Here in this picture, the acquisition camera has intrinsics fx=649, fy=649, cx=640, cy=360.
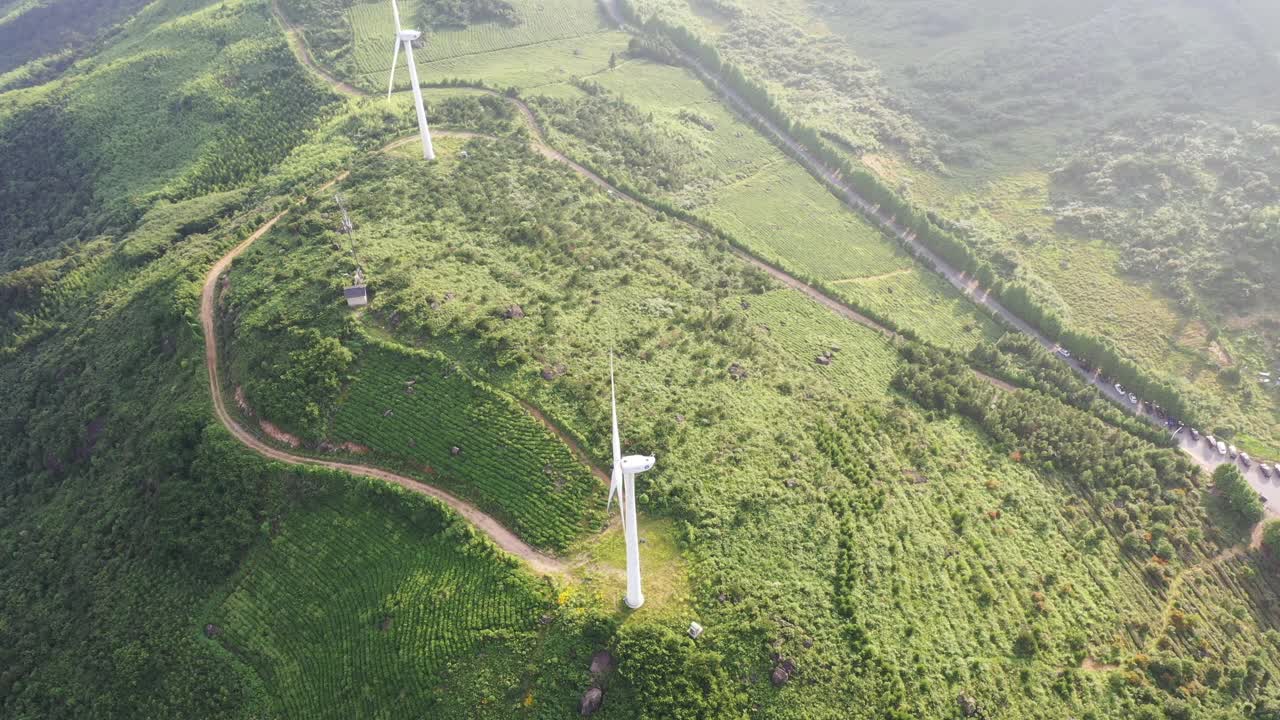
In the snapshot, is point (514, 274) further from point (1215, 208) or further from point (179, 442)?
point (1215, 208)

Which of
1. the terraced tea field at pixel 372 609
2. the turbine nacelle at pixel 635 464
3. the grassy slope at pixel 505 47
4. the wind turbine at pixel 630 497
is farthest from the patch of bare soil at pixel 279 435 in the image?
the grassy slope at pixel 505 47

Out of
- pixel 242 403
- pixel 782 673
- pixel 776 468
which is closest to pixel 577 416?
pixel 776 468

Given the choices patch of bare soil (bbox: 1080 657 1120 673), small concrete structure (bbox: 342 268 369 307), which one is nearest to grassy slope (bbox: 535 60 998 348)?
patch of bare soil (bbox: 1080 657 1120 673)

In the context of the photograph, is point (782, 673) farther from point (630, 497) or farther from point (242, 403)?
point (242, 403)

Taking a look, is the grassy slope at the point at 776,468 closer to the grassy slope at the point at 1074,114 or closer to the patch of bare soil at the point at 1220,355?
the grassy slope at the point at 1074,114

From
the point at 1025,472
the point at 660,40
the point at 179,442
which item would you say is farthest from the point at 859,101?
the point at 179,442

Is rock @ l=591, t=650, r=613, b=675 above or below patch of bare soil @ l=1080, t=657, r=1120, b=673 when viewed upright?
above

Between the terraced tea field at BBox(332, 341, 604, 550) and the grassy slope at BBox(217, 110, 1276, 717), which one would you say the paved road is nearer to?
the grassy slope at BBox(217, 110, 1276, 717)
